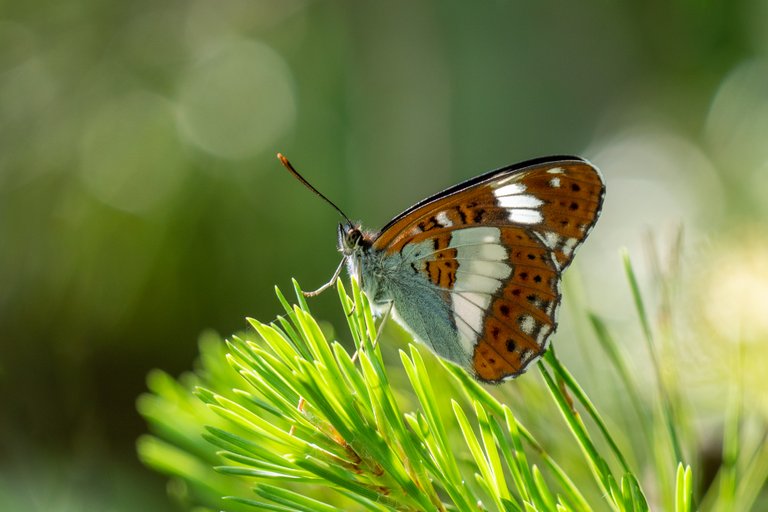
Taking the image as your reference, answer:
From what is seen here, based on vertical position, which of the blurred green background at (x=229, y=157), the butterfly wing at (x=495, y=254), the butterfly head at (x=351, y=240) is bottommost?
the butterfly wing at (x=495, y=254)

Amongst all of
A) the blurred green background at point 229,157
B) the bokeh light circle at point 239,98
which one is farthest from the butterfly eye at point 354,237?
the bokeh light circle at point 239,98

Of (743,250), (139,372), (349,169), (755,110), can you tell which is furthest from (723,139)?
(139,372)

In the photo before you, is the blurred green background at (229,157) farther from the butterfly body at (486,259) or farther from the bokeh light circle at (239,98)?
the butterfly body at (486,259)

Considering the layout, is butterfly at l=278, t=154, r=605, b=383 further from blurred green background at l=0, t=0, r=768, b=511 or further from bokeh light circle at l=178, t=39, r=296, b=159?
bokeh light circle at l=178, t=39, r=296, b=159

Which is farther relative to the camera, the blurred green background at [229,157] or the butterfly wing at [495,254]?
the blurred green background at [229,157]

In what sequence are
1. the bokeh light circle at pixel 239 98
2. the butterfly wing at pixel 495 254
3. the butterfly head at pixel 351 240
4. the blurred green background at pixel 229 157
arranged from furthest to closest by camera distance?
1. the bokeh light circle at pixel 239 98
2. the blurred green background at pixel 229 157
3. the butterfly head at pixel 351 240
4. the butterfly wing at pixel 495 254

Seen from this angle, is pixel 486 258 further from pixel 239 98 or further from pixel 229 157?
pixel 239 98

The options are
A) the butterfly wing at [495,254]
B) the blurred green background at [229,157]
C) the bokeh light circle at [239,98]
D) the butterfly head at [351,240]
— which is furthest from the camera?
the bokeh light circle at [239,98]
